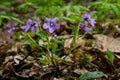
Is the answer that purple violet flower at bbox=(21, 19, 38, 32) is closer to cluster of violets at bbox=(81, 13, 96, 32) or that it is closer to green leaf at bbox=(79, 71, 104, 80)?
cluster of violets at bbox=(81, 13, 96, 32)

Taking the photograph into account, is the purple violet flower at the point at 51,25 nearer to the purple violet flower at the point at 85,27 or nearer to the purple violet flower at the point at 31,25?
the purple violet flower at the point at 31,25

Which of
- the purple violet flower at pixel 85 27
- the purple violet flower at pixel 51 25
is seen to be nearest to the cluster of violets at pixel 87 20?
the purple violet flower at pixel 85 27

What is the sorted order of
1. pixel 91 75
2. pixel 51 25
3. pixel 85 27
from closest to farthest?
pixel 91 75 < pixel 51 25 < pixel 85 27

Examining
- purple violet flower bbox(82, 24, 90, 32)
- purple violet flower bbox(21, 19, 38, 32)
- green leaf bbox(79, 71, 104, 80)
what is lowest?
green leaf bbox(79, 71, 104, 80)

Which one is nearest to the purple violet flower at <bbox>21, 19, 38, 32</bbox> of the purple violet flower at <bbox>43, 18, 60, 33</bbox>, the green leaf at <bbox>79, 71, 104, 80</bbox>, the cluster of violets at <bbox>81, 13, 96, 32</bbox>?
the purple violet flower at <bbox>43, 18, 60, 33</bbox>

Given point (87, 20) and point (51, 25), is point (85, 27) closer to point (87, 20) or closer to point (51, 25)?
point (87, 20)

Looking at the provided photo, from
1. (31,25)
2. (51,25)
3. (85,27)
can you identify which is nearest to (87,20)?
(85,27)

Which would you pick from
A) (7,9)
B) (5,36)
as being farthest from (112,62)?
(7,9)

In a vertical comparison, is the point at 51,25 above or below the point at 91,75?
above

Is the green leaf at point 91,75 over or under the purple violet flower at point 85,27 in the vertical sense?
under

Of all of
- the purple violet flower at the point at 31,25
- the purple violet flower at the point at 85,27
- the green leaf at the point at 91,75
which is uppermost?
the purple violet flower at the point at 31,25

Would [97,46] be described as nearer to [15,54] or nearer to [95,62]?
[95,62]
